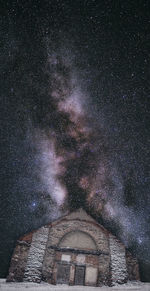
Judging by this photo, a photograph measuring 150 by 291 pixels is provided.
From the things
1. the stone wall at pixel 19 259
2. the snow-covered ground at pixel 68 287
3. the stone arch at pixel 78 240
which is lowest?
the snow-covered ground at pixel 68 287

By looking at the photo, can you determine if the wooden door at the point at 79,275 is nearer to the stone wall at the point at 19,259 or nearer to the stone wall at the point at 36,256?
the stone wall at the point at 36,256

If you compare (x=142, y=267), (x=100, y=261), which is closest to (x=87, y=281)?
(x=100, y=261)

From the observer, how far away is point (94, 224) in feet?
53.6

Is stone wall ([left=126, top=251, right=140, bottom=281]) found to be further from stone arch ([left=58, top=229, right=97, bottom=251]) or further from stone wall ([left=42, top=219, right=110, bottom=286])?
stone arch ([left=58, top=229, right=97, bottom=251])

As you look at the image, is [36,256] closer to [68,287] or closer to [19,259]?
[19,259]

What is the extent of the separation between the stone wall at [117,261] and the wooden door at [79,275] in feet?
7.34

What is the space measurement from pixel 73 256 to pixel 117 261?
137 inches

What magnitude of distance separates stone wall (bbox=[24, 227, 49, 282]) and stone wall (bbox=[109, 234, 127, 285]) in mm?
5412

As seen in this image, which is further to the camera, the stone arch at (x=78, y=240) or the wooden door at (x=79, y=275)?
the stone arch at (x=78, y=240)

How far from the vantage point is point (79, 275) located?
14.4 metres

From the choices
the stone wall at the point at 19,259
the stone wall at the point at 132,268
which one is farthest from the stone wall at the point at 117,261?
the stone wall at the point at 19,259

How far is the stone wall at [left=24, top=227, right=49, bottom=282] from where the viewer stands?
1333 cm

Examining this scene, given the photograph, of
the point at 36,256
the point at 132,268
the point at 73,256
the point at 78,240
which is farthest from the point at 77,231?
the point at 132,268

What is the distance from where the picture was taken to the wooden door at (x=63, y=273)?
1406 cm
